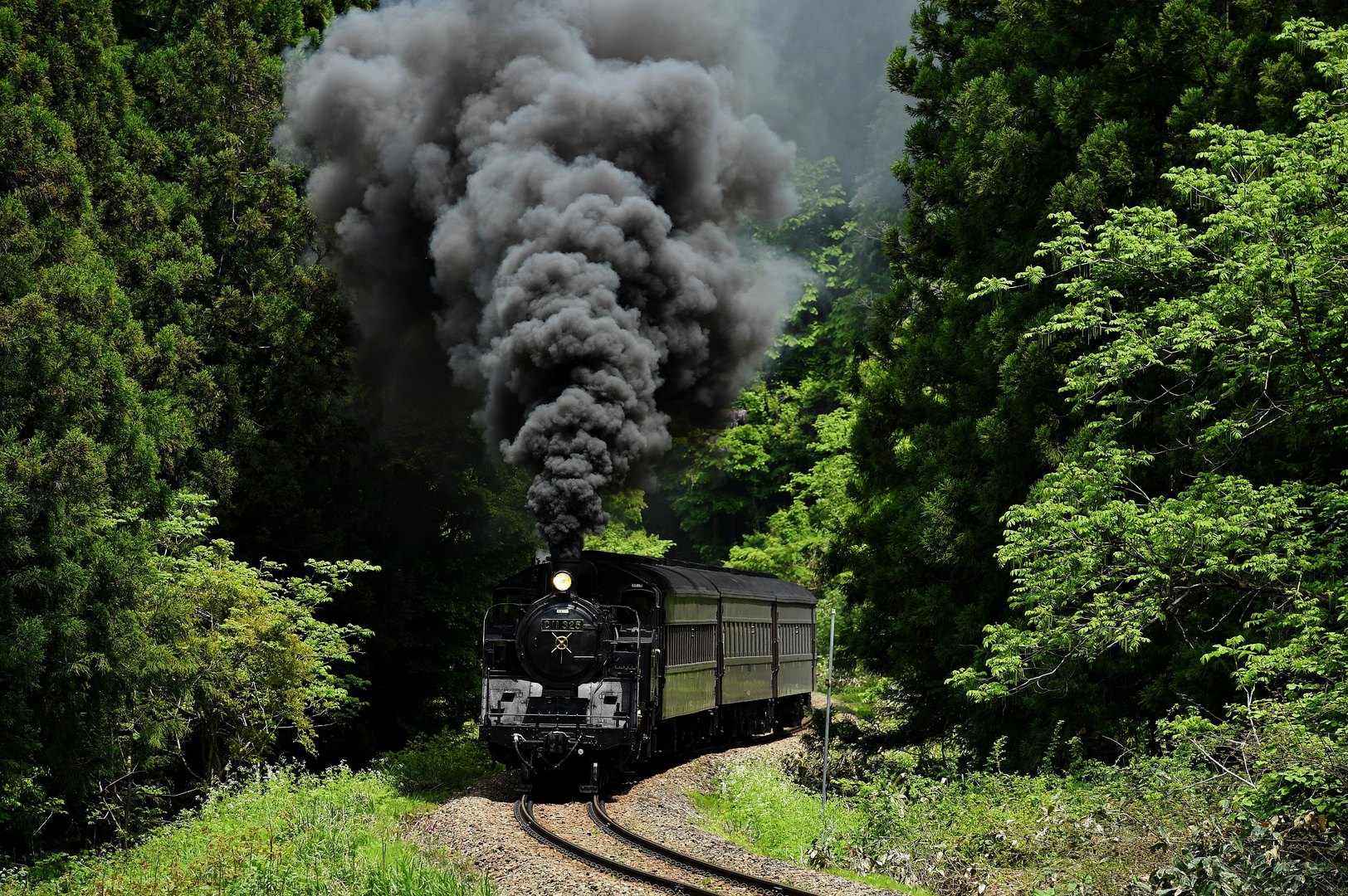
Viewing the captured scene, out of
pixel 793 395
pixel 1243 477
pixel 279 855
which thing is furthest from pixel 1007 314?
pixel 793 395

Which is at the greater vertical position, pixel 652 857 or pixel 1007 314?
pixel 1007 314

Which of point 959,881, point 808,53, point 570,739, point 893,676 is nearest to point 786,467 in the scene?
point 808,53

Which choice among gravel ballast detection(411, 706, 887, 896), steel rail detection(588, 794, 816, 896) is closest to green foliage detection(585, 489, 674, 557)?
gravel ballast detection(411, 706, 887, 896)

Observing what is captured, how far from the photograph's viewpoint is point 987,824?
385 inches

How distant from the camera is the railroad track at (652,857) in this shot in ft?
26.9

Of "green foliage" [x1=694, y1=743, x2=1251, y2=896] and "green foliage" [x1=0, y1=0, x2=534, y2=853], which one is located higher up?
"green foliage" [x1=0, y1=0, x2=534, y2=853]

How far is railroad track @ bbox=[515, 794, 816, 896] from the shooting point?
8203 millimetres

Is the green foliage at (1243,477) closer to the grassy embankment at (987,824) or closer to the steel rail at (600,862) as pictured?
the grassy embankment at (987,824)

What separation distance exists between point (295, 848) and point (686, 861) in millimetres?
3095

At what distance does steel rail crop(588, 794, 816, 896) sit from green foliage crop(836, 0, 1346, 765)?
4.08m

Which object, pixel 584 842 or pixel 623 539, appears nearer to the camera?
pixel 584 842

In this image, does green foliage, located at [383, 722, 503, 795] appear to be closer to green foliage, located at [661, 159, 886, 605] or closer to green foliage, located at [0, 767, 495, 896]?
green foliage, located at [0, 767, 495, 896]

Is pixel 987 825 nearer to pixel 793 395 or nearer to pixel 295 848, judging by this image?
pixel 295 848

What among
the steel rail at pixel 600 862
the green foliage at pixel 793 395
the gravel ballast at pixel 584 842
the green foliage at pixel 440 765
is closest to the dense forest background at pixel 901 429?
the green foliage at pixel 440 765
